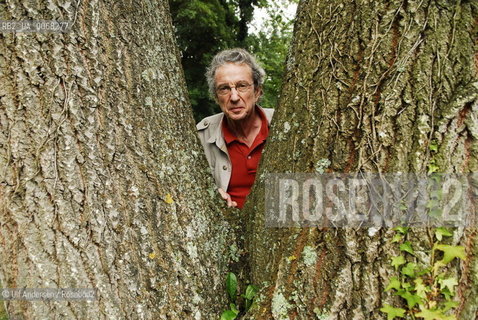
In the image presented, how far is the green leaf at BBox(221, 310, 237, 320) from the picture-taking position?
6.07ft

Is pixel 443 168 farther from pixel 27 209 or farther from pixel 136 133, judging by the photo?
pixel 27 209

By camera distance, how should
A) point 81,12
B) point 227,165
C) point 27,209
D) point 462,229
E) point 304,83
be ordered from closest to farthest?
point 462,229
point 27,209
point 81,12
point 304,83
point 227,165

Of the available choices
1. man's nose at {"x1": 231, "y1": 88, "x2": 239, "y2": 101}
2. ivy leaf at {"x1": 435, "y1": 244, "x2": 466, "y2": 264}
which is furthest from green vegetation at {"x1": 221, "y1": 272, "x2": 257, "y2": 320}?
man's nose at {"x1": 231, "y1": 88, "x2": 239, "y2": 101}

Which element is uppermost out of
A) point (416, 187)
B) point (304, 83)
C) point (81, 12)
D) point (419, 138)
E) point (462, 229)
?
point (81, 12)

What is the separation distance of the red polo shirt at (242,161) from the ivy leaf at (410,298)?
1.62 m

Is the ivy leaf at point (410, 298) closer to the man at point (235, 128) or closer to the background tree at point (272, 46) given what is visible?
the man at point (235, 128)

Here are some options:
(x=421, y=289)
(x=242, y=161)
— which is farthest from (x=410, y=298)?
(x=242, y=161)

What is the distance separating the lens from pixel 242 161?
311 cm

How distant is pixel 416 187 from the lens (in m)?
1.53

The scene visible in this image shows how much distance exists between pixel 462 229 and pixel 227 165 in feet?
6.13

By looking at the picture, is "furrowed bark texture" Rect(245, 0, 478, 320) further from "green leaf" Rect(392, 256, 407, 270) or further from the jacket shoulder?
the jacket shoulder

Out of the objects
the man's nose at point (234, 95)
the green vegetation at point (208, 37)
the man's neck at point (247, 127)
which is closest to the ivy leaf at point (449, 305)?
the man's neck at point (247, 127)

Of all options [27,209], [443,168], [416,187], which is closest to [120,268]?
[27,209]

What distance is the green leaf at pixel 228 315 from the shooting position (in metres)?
1.85
